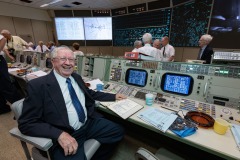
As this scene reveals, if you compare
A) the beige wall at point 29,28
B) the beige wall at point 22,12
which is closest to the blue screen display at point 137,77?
the beige wall at point 29,28

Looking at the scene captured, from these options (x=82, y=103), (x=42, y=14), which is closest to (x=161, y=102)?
(x=82, y=103)

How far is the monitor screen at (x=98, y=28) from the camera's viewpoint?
6953 millimetres

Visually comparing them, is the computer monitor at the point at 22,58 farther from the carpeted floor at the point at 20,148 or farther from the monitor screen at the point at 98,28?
the monitor screen at the point at 98,28

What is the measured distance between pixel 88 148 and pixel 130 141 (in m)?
0.94

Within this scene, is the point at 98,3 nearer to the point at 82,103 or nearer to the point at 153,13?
the point at 153,13

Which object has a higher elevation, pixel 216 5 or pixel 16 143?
pixel 216 5

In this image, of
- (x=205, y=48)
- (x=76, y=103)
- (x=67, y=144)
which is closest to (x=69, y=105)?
(x=76, y=103)

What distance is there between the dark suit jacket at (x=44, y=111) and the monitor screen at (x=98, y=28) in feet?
20.9

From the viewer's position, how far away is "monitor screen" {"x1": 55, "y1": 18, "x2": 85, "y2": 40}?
7.06 meters

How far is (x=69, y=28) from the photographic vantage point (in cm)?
718

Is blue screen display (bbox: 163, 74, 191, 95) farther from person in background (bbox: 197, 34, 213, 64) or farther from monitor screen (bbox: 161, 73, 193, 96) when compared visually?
person in background (bbox: 197, 34, 213, 64)

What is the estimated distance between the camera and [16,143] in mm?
1807

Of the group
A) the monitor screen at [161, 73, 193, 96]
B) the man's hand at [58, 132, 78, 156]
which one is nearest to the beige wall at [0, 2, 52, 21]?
the man's hand at [58, 132, 78, 156]

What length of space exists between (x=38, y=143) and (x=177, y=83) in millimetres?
1308
